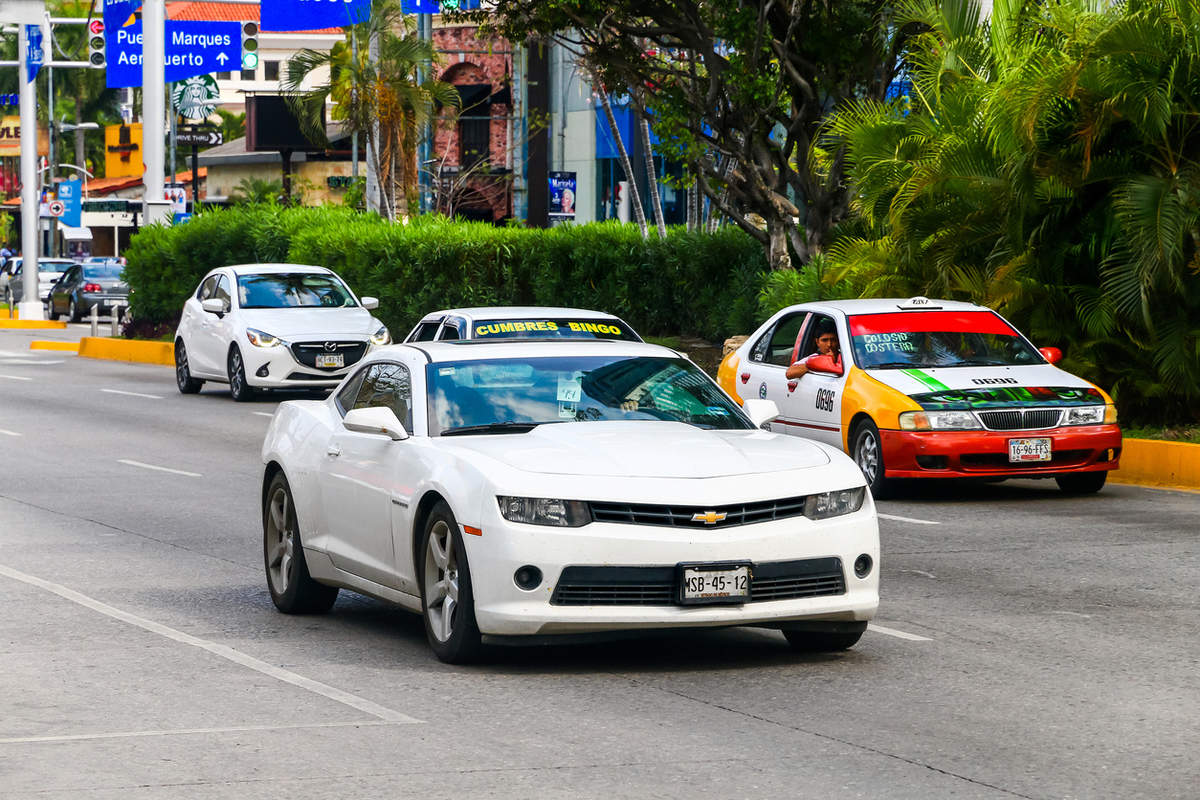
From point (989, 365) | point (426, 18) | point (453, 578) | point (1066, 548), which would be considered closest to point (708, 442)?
point (453, 578)

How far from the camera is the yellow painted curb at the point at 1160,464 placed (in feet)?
53.3

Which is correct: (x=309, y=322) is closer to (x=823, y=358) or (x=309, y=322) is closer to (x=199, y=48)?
(x=823, y=358)

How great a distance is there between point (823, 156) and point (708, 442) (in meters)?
15.5

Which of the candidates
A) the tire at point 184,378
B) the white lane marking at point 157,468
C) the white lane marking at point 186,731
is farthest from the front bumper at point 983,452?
the tire at point 184,378

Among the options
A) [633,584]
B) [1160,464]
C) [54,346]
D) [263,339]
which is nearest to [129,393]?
[263,339]

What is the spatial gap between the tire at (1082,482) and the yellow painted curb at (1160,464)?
106 centimetres

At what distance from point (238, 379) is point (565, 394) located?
17.6 m

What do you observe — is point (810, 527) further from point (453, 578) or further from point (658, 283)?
point (658, 283)

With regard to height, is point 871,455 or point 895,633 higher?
point 871,455

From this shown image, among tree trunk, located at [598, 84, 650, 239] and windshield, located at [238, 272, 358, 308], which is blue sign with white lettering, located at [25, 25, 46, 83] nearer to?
tree trunk, located at [598, 84, 650, 239]

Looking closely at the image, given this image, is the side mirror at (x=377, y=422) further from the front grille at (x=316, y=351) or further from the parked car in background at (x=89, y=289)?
the parked car in background at (x=89, y=289)

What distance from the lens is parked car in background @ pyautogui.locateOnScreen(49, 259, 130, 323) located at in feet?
177

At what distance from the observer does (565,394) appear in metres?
9.21

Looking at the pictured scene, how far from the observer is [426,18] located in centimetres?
5384
